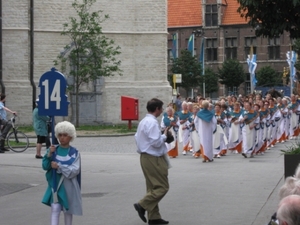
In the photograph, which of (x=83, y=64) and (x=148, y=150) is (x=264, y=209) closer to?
(x=148, y=150)

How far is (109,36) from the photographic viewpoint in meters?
46.8

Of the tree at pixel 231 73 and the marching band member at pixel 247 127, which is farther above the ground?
the tree at pixel 231 73

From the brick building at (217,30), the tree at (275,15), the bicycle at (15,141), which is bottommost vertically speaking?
the bicycle at (15,141)

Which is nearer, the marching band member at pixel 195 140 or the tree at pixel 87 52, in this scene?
the marching band member at pixel 195 140

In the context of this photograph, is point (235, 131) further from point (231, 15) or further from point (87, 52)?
point (231, 15)

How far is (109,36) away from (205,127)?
80.7ft

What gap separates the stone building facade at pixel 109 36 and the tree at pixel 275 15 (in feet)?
106

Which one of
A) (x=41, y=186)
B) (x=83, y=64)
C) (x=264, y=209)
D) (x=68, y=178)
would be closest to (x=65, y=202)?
(x=68, y=178)

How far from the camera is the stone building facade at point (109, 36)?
4550 cm

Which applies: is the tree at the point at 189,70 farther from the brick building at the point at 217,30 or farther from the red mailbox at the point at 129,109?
the brick building at the point at 217,30

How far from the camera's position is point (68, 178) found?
9.45 meters

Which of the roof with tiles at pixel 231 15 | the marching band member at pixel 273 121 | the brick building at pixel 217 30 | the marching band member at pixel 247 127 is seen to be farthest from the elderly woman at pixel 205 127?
the roof with tiles at pixel 231 15

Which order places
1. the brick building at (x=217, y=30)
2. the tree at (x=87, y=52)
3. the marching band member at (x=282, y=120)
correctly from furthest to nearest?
the brick building at (x=217, y=30) → the tree at (x=87, y=52) → the marching band member at (x=282, y=120)

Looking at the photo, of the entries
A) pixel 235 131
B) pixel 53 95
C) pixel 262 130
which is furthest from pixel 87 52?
pixel 53 95
